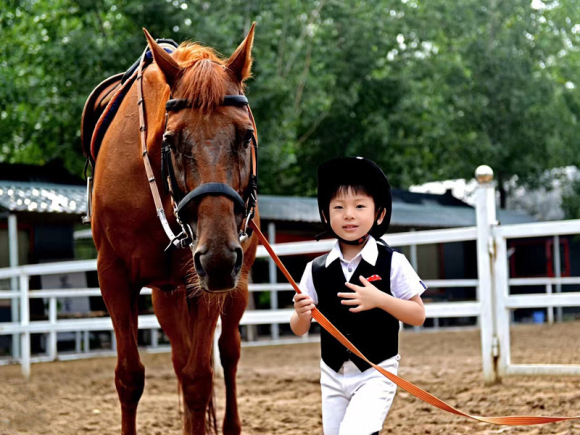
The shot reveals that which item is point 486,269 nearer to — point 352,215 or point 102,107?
point 102,107

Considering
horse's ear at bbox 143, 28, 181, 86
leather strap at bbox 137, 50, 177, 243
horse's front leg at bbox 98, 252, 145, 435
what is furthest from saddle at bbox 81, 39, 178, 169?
horse's ear at bbox 143, 28, 181, 86

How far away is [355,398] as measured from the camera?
2.76 meters

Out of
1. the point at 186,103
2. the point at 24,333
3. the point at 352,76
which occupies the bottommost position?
the point at 24,333

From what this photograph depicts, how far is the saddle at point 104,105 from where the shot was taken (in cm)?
405

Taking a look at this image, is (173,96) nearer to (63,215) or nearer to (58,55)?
(63,215)

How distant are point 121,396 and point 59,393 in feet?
12.2

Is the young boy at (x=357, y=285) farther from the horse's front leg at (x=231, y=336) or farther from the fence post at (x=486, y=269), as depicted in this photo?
the fence post at (x=486, y=269)

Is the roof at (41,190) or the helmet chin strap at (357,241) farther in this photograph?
the roof at (41,190)

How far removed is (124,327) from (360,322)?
138cm

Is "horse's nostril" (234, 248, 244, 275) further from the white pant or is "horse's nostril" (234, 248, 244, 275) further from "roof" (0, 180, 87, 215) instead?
"roof" (0, 180, 87, 215)

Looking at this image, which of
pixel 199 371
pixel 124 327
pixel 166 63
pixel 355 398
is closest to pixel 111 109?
pixel 166 63

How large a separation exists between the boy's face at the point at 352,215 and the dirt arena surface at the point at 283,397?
1983mm

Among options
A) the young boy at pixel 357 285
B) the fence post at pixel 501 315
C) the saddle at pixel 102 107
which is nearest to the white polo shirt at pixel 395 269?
the young boy at pixel 357 285

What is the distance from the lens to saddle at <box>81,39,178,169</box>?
4051 millimetres
